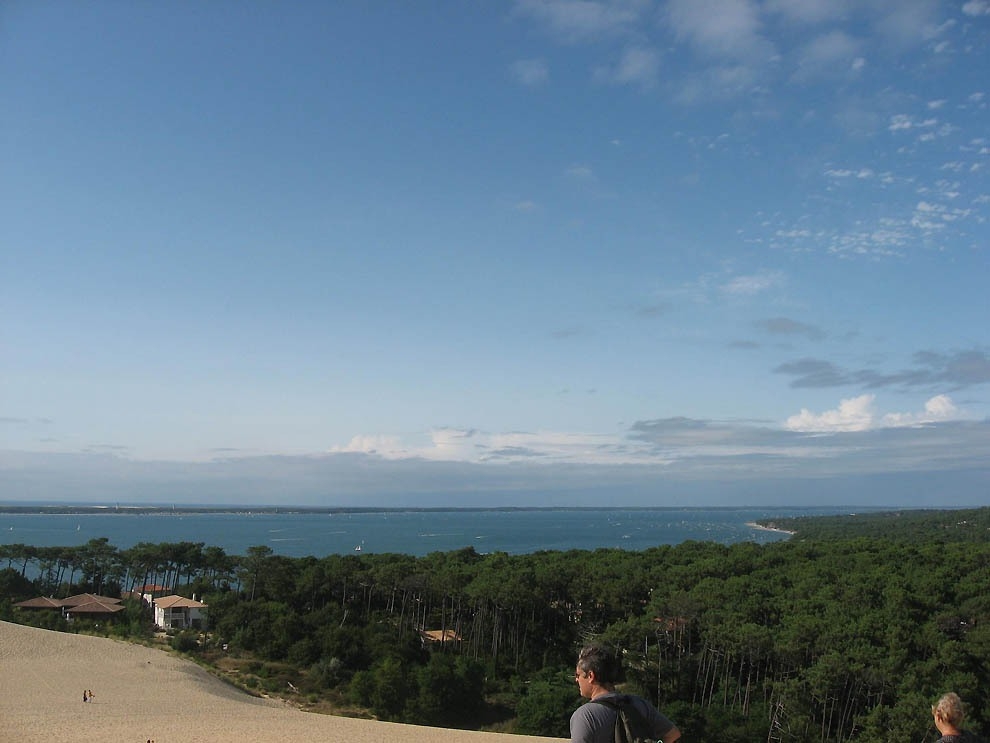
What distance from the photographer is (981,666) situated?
21094 mm

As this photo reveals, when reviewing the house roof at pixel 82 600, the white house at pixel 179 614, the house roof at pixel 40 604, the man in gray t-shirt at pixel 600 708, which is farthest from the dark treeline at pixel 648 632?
the man in gray t-shirt at pixel 600 708

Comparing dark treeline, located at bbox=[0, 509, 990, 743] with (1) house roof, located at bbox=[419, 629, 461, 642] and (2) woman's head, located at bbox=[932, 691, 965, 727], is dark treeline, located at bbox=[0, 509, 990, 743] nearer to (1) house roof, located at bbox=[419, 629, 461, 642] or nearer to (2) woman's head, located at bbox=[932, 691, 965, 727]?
(1) house roof, located at bbox=[419, 629, 461, 642]

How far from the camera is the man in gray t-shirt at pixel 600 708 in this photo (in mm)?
2975

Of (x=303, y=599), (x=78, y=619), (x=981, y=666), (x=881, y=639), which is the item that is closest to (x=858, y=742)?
(x=881, y=639)

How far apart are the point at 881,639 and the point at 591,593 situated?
10221 millimetres

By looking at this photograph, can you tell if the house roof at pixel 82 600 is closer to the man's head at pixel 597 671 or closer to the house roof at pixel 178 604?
the house roof at pixel 178 604

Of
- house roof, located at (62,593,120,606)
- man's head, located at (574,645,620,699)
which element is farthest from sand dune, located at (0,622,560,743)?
man's head, located at (574,645,620,699)

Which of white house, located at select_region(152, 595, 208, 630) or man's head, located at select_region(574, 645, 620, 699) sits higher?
man's head, located at select_region(574, 645, 620, 699)

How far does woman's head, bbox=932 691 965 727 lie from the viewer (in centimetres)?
351

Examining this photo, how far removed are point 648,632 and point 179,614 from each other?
23.1 meters

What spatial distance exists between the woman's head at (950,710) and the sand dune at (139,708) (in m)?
15.2

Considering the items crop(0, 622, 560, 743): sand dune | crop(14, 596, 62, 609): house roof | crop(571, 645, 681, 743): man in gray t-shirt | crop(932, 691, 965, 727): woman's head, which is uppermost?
crop(571, 645, 681, 743): man in gray t-shirt

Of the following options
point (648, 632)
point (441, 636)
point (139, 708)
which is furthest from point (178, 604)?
point (648, 632)

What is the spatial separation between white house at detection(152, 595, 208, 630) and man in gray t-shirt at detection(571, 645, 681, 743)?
35.5 metres
